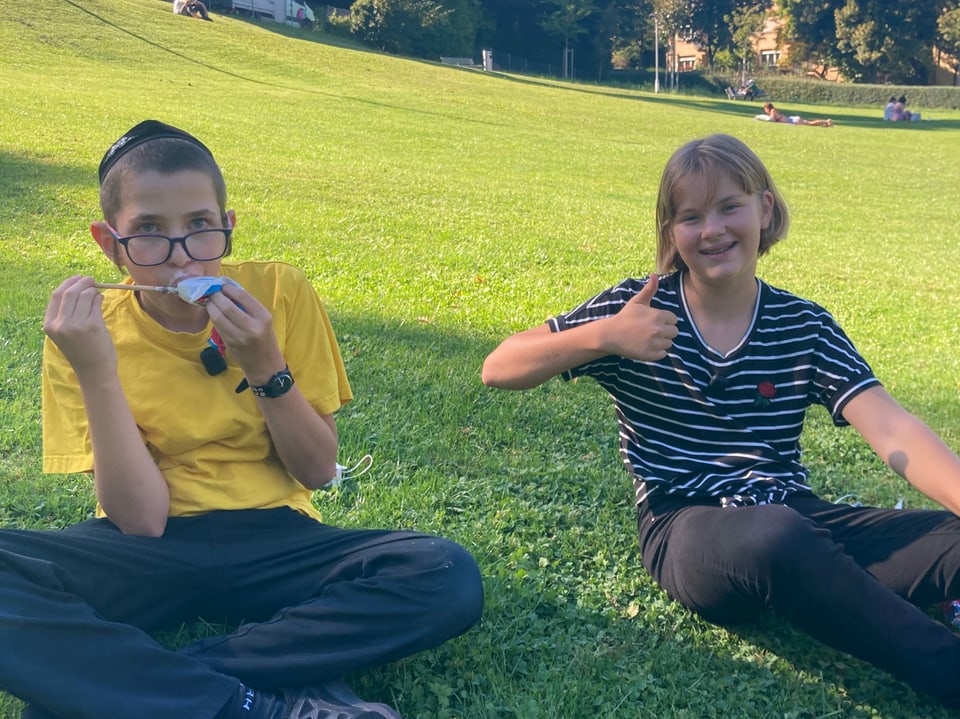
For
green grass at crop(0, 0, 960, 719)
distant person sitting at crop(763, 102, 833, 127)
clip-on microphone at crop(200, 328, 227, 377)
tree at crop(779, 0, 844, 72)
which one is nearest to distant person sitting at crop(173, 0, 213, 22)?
green grass at crop(0, 0, 960, 719)

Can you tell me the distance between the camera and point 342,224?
8.73 m

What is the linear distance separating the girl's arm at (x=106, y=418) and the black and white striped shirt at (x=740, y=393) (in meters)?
1.22

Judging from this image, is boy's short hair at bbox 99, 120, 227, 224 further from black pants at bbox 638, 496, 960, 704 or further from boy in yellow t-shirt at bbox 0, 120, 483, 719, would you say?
black pants at bbox 638, 496, 960, 704

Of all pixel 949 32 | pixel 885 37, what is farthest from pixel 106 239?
pixel 885 37

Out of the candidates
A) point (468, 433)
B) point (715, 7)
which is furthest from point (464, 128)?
point (715, 7)

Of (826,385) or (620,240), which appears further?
(620,240)

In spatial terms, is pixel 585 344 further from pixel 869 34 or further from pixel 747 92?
pixel 869 34

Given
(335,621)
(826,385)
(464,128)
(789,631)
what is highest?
(464,128)

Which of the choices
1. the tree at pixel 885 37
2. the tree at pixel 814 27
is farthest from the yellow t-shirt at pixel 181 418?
the tree at pixel 814 27

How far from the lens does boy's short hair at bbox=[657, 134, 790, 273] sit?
8.80 ft

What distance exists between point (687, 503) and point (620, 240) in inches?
269

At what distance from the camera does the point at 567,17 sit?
52.6m

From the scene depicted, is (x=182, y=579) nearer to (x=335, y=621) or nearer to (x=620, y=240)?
(x=335, y=621)

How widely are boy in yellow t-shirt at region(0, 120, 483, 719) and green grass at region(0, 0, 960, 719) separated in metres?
0.21
